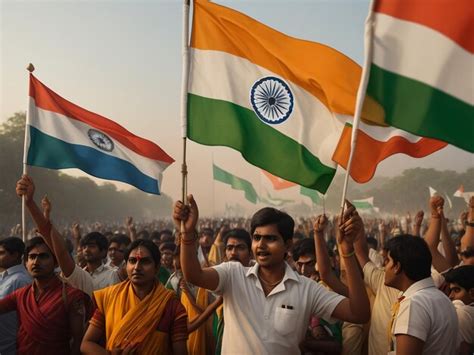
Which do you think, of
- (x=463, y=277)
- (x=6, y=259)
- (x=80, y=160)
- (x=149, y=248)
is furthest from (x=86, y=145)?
(x=463, y=277)

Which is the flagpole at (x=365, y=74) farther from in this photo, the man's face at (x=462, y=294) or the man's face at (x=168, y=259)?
the man's face at (x=168, y=259)

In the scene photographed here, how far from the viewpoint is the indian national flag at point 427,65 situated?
349cm

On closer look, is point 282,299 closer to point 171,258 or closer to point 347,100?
point 347,100

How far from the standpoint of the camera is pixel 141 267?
412 cm

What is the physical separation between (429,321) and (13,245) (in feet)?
12.6

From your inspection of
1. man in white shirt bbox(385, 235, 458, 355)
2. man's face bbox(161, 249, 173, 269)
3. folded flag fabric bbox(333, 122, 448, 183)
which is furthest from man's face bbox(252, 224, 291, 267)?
man's face bbox(161, 249, 173, 269)

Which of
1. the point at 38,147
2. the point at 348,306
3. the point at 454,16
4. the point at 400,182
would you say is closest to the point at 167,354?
the point at 348,306

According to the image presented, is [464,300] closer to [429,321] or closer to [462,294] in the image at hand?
[462,294]

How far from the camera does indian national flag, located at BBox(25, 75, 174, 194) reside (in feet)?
20.4

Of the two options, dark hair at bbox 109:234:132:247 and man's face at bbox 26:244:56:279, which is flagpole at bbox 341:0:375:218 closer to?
man's face at bbox 26:244:56:279

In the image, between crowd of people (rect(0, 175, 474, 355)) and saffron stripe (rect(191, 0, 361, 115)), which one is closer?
crowd of people (rect(0, 175, 474, 355))

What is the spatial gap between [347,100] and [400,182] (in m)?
79.5

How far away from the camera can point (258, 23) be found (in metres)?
5.06

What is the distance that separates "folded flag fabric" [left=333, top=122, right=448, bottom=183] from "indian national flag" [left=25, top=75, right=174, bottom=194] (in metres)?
2.32
